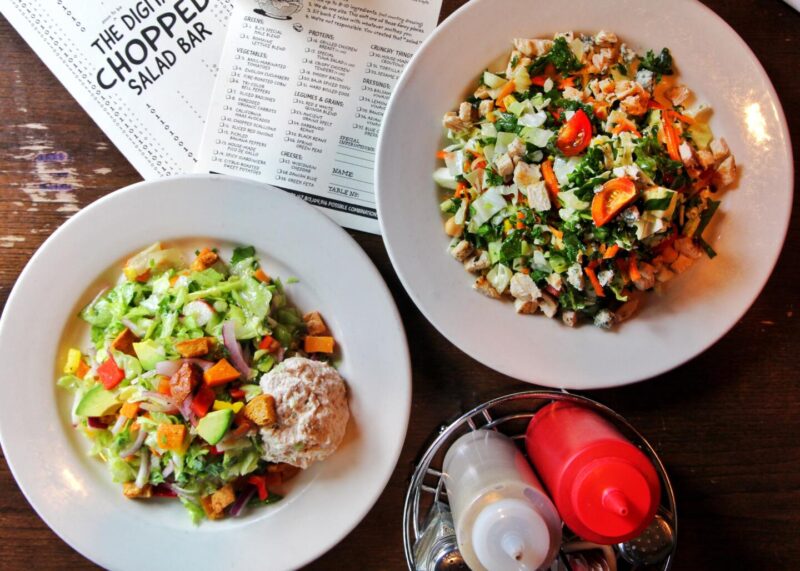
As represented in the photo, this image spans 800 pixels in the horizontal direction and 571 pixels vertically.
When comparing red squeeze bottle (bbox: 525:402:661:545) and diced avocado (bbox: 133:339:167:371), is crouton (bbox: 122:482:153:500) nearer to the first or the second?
diced avocado (bbox: 133:339:167:371)

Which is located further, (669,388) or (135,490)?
(669,388)

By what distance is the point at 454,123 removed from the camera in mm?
1017

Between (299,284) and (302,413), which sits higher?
(299,284)

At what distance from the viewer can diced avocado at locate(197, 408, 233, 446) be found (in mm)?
956

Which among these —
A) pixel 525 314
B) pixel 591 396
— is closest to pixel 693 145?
pixel 525 314

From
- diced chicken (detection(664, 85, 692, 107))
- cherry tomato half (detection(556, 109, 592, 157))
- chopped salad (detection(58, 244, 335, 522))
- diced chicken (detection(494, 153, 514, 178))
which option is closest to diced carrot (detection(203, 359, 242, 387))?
chopped salad (detection(58, 244, 335, 522))

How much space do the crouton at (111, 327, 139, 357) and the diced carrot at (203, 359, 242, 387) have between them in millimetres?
175

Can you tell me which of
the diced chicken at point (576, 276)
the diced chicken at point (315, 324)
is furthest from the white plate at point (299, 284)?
the diced chicken at point (576, 276)

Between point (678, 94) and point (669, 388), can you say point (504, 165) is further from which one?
point (669, 388)

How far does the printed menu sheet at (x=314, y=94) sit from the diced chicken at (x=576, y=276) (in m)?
0.41

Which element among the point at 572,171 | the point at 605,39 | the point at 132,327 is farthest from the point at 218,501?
the point at 605,39

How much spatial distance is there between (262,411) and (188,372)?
152 millimetres

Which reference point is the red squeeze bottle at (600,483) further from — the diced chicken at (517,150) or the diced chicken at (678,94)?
the diced chicken at (678,94)

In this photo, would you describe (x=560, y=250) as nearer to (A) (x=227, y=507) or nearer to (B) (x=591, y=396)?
(B) (x=591, y=396)
